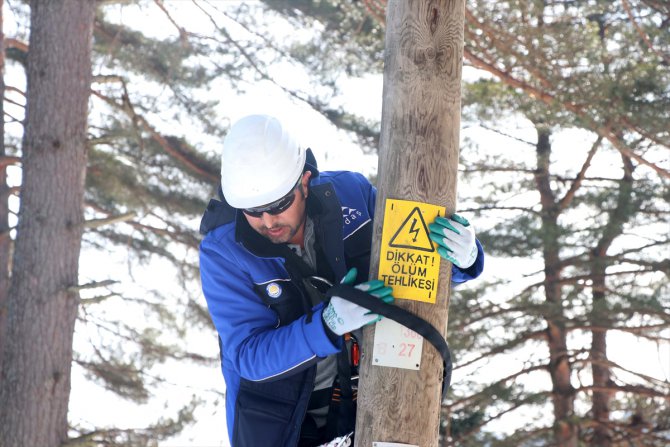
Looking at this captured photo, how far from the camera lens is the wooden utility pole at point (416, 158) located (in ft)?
9.22

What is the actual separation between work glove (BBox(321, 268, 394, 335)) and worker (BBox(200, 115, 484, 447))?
338 mm

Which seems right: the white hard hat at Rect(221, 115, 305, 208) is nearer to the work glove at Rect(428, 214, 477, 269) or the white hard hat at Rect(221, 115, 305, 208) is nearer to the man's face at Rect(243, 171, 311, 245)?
the man's face at Rect(243, 171, 311, 245)

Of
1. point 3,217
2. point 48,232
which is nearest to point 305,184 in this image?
point 48,232

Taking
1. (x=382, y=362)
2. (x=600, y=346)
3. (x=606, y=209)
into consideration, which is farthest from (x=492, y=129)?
(x=382, y=362)

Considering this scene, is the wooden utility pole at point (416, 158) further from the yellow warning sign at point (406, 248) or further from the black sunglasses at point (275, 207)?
the black sunglasses at point (275, 207)

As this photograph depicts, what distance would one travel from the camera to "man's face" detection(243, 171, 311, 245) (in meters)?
3.52

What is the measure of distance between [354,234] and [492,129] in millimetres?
9220

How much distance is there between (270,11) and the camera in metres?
12.4

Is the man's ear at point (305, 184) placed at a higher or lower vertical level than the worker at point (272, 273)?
higher

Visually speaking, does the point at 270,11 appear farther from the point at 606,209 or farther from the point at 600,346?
the point at 600,346

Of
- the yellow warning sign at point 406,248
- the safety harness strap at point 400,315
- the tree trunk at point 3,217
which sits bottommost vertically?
the safety harness strap at point 400,315

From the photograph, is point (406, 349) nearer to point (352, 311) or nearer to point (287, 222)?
point (352, 311)

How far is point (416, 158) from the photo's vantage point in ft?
9.48

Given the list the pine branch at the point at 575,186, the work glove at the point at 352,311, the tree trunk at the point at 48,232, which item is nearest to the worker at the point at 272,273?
the work glove at the point at 352,311
